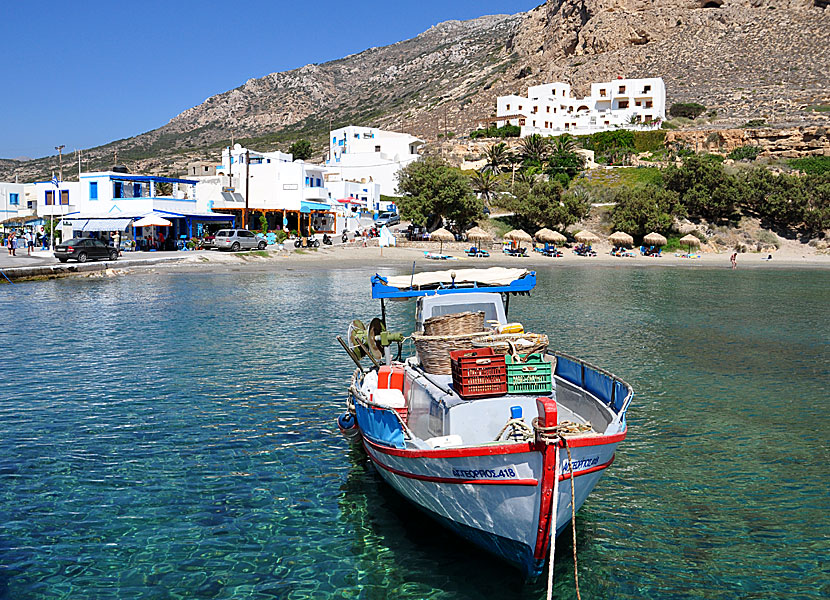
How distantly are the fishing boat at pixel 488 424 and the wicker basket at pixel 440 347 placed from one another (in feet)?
0.08

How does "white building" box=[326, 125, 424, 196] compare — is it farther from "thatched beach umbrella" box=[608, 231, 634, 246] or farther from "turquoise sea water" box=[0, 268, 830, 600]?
"turquoise sea water" box=[0, 268, 830, 600]

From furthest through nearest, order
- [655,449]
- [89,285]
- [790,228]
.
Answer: [790,228], [89,285], [655,449]

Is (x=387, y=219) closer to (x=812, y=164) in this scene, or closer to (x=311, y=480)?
(x=812, y=164)

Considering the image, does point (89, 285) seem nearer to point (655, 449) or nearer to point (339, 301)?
point (339, 301)

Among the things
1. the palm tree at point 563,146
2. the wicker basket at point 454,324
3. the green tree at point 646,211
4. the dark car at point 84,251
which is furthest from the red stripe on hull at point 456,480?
the palm tree at point 563,146

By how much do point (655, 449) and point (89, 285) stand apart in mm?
32734

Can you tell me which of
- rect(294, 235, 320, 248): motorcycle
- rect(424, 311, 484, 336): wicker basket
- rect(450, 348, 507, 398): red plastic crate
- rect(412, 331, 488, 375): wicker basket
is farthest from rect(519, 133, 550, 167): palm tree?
rect(450, 348, 507, 398): red plastic crate

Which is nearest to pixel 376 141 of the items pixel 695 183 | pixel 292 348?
pixel 695 183

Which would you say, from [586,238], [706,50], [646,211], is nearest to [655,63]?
[706,50]

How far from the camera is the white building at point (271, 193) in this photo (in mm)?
63531

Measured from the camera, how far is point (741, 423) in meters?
13.5

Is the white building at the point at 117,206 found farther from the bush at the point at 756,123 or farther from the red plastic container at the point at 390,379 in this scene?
the bush at the point at 756,123

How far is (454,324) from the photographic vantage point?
10.6m

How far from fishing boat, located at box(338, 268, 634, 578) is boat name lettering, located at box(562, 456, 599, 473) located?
12mm
